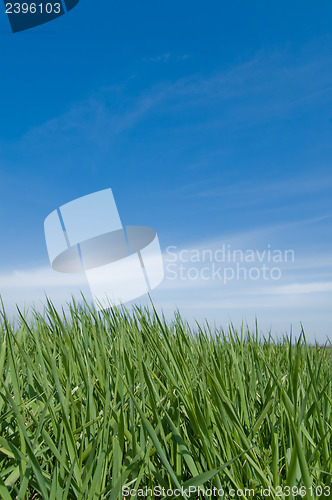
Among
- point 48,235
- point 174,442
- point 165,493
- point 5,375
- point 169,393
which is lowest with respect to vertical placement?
point 165,493

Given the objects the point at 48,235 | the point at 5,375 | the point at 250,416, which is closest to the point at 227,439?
the point at 250,416

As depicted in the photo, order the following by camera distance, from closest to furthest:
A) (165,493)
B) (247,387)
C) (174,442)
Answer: (165,493)
(174,442)
(247,387)

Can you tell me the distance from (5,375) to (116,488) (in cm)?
85

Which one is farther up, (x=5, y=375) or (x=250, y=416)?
(x=5, y=375)

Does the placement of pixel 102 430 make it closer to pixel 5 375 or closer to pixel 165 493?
pixel 165 493

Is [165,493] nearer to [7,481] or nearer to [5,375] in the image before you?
[7,481]

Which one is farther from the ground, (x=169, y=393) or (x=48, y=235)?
(x=48, y=235)

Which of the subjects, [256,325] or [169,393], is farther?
[256,325]

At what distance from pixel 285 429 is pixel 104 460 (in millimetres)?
656

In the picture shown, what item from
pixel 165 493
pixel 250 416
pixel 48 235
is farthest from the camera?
pixel 48 235

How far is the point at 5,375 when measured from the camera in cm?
166

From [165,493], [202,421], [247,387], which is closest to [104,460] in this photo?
[165,493]

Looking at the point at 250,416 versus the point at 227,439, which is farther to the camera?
the point at 250,416

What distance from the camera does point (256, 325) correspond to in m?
3.00
